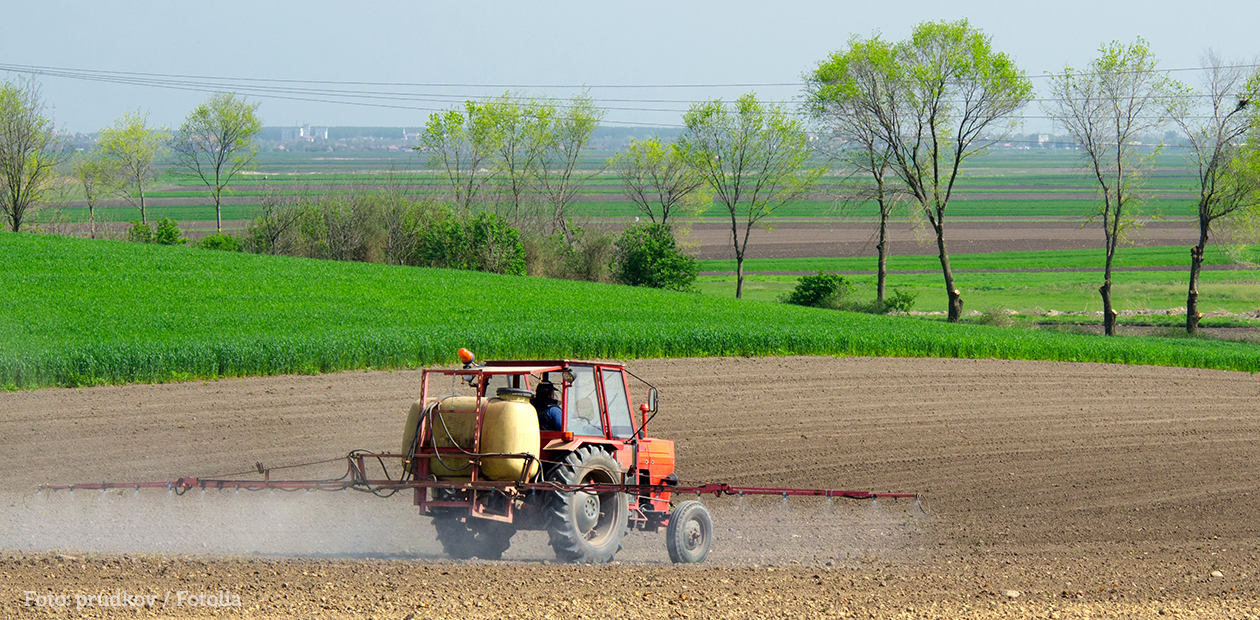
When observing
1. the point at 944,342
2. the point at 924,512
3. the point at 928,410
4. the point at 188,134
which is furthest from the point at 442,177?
the point at 924,512

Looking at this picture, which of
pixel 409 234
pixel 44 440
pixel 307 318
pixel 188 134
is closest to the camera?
pixel 44 440

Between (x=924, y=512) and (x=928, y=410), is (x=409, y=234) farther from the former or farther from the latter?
(x=924, y=512)

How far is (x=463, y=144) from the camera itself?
69750mm

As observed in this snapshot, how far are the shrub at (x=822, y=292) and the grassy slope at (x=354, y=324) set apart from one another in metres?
11.6

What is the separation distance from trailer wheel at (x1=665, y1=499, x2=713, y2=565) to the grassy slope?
1452 centimetres

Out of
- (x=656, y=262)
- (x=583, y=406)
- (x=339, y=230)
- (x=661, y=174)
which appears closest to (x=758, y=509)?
(x=583, y=406)

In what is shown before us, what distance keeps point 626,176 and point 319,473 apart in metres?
56.7

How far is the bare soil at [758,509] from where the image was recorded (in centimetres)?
950

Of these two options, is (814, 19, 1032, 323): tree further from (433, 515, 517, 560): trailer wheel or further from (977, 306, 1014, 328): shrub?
(433, 515, 517, 560): trailer wheel

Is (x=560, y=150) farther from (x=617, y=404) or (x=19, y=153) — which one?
(x=617, y=404)

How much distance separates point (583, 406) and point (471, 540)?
2068mm

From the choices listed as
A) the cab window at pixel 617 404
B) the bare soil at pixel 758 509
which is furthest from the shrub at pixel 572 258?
the cab window at pixel 617 404

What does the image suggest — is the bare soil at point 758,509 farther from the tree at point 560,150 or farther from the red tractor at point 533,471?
the tree at point 560,150

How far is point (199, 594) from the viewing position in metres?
9.18
